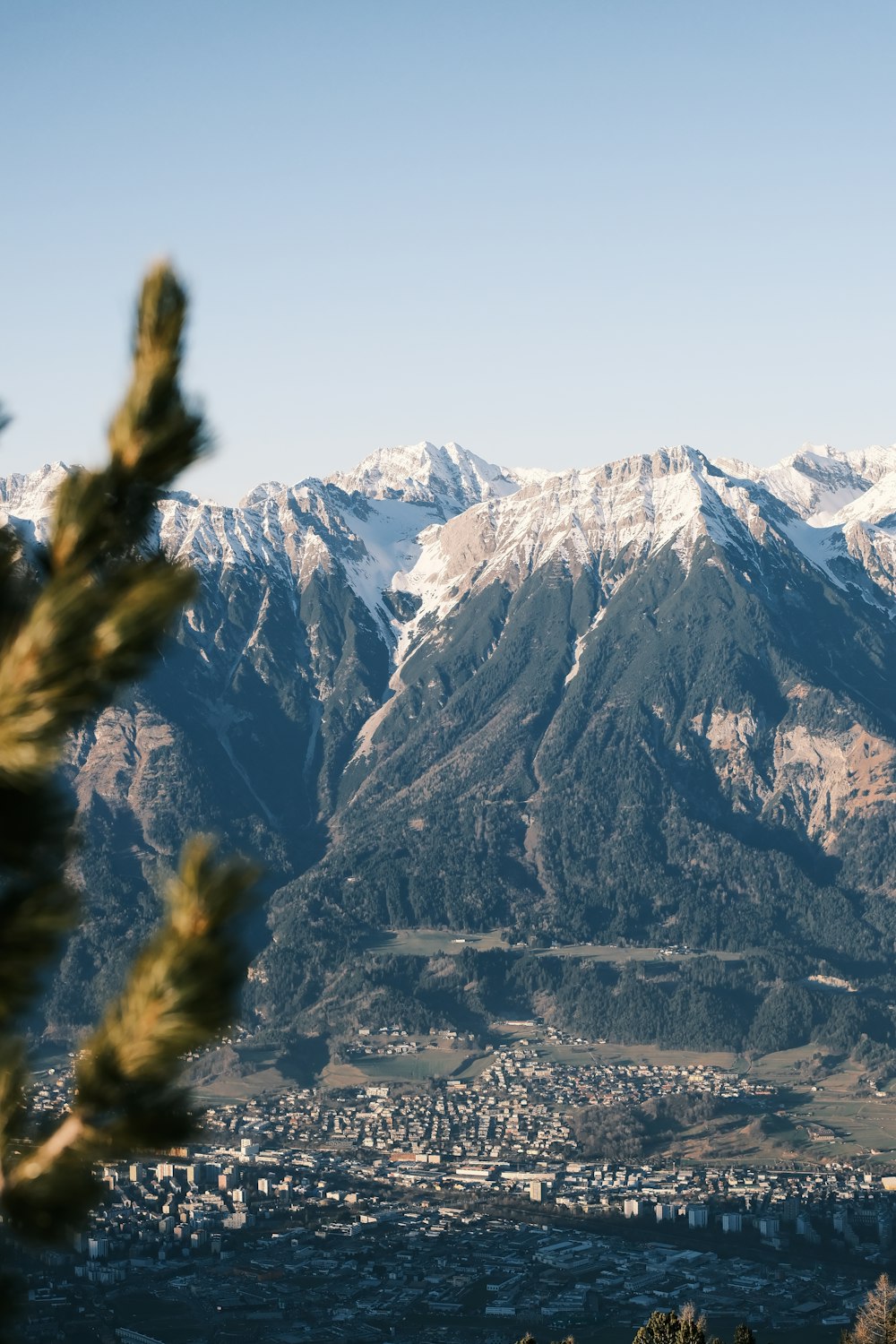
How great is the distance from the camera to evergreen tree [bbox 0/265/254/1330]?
5.27m

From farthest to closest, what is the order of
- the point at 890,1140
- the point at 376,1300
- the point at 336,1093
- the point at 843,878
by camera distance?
1. the point at 843,878
2. the point at 336,1093
3. the point at 890,1140
4. the point at 376,1300

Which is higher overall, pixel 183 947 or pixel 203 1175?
pixel 183 947

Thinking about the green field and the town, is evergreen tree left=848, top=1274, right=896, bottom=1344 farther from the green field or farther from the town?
the green field

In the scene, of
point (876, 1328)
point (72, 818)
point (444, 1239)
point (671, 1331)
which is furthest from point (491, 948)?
point (72, 818)

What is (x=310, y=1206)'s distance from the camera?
→ 91.6 m

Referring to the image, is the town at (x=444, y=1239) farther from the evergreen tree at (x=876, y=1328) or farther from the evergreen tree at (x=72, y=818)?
the evergreen tree at (x=72, y=818)

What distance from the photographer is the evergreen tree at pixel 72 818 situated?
17.3ft

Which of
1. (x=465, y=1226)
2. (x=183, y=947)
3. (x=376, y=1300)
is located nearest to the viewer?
(x=183, y=947)

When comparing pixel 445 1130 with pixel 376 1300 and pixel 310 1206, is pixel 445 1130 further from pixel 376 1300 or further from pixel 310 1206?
pixel 376 1300

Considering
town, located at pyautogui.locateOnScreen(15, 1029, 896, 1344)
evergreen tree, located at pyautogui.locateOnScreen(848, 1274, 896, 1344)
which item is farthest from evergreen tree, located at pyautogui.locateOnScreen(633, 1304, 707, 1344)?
town, located at pyautogui.locateOnScreen(15, 1029, 896, 1344)

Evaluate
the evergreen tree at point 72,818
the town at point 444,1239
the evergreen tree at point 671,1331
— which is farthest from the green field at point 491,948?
the evergreen tree at point 72,818

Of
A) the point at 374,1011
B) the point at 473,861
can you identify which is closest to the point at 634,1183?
the point at 374,1011

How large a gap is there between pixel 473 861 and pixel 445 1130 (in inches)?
2866

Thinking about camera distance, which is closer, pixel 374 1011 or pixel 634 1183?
pixel 634 1183
